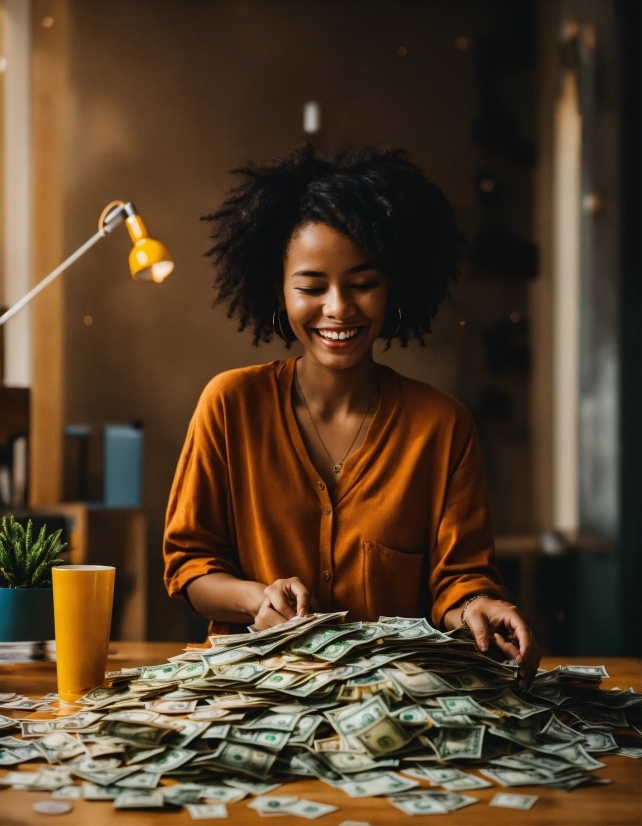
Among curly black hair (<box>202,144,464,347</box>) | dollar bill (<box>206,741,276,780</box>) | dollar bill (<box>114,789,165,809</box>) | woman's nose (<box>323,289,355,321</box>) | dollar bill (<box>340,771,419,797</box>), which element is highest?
curly black hair (<box>202,144,464,347</box>)

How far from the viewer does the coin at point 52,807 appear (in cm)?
78

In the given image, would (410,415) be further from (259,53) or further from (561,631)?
(259,53)

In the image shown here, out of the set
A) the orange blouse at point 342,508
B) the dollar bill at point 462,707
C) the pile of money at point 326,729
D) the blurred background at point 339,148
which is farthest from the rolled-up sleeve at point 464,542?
the blurred background at point 339,148

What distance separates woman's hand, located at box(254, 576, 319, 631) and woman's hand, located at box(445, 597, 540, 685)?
0.66ft

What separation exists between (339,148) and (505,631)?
2868 millimetres

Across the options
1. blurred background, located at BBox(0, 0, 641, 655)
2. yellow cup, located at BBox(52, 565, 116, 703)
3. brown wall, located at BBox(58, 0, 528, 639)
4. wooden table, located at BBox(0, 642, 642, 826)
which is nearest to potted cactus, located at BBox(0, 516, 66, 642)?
yellow cup, located at BBox(52, 565, 116, 703)

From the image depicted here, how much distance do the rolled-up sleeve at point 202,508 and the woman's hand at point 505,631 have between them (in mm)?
458

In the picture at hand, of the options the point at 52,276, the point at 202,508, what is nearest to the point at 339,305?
the point at 202,508

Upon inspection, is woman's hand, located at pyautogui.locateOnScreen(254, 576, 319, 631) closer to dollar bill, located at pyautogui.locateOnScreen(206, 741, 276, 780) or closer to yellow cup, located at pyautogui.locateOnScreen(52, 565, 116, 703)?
yellow cup, located at pyautogui.locateOnScreen(52, 565, 116, 703)

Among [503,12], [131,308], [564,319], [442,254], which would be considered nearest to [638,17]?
[503,12]

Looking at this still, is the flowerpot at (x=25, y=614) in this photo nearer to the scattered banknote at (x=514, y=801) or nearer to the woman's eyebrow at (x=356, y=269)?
the woman's eyebrow at (x=356, y=269)

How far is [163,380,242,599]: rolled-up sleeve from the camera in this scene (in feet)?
4.94

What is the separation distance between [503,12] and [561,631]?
8.16 ft

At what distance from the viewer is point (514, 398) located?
380 centimetres
